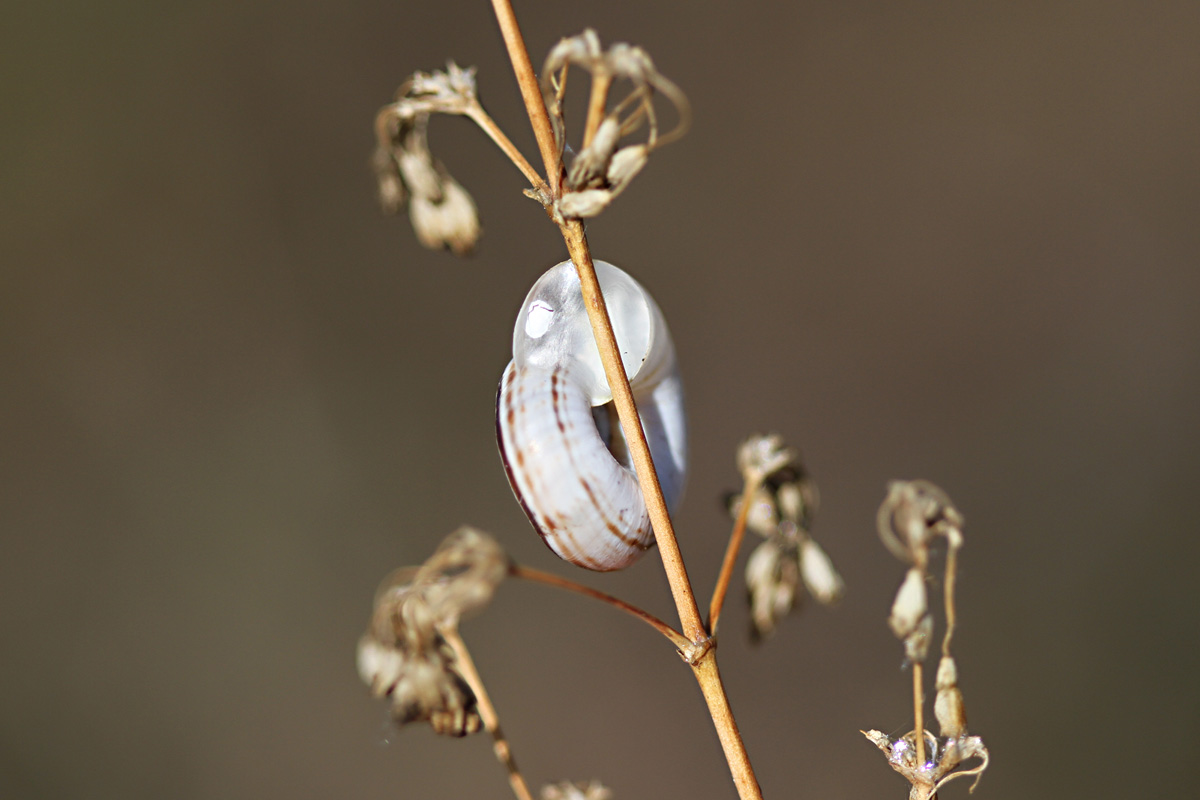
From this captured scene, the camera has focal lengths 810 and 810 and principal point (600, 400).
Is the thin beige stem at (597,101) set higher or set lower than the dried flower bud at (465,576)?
higher

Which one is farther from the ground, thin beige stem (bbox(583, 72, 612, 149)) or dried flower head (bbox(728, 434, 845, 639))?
thin beige stem (bbox(583, 72, 612, 149))

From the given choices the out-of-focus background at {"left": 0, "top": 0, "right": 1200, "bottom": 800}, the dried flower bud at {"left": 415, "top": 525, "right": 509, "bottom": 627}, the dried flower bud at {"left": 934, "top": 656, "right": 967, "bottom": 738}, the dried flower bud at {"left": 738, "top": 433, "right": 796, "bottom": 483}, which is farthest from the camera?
the out-of-focus background at {"left": 0, "top": 0, "right": 1200, "bottom": 800}

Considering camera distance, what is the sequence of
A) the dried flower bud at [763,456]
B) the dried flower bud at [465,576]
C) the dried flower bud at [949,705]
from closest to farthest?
the dried flower bud at [465,576] → the dried flower bud at [949,705] → the dried flower bud at [763,456]

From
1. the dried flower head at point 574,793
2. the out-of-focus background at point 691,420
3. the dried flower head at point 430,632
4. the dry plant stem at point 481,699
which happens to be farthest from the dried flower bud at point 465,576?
the out-of-focus background at point 691,420

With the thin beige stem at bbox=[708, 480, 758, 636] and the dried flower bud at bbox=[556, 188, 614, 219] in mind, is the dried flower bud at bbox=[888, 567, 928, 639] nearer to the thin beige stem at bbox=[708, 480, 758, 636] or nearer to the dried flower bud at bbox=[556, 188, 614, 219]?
the thin beige stem at bbox=[708, 480, 758, 636]

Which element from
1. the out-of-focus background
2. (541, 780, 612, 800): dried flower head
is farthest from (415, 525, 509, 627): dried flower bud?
the out-of-focus background

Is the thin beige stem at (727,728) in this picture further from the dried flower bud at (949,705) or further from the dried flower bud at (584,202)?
the dried flower bud at (584,202)

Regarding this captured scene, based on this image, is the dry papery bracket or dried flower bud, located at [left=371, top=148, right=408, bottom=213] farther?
dried flower bud, located at [left=371, top=148, right=408, bottom=213]

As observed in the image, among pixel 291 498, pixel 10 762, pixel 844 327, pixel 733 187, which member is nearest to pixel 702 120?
pixel 733 187
